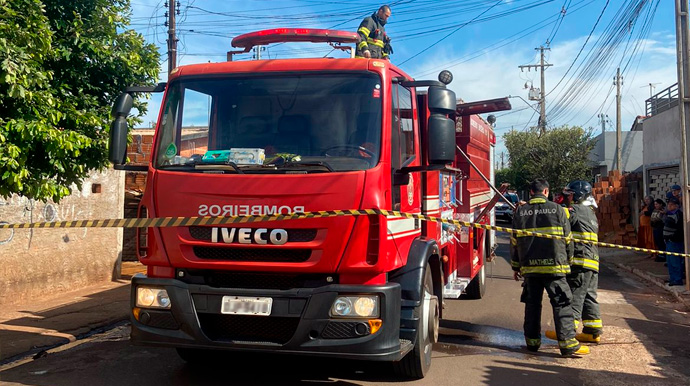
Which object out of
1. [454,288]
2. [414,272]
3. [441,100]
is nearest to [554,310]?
[454,288]

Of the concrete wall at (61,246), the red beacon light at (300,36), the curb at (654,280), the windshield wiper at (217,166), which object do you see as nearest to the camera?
the windshield wiper at (217,166)

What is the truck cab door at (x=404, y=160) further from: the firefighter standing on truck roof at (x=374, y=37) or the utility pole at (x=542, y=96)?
the utility pole at (x=542, y=96)

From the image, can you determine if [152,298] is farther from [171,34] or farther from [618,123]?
[618,123]

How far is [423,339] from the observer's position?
197 inches

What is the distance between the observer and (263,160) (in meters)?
4.57

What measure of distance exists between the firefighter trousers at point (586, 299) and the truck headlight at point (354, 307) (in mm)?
3247

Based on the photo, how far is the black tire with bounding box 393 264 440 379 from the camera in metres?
4.87

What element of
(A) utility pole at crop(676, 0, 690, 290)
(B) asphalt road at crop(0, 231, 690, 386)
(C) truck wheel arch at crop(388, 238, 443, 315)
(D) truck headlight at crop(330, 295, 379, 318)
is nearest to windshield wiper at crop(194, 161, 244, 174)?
(D) truck headlight at crop(330, 295, 379, 318)

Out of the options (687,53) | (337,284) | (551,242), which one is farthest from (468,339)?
(687,53)

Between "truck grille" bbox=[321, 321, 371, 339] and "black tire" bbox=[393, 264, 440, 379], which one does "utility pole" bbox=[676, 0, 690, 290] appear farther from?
"truck grille" bbox=[321, 321, 371, 339]

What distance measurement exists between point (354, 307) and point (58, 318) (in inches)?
206

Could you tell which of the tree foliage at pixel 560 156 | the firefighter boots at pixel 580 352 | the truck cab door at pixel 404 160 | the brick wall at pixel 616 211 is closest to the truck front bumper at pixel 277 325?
the truck cab door at pixel 404 160

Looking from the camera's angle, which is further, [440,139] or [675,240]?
[675,240]

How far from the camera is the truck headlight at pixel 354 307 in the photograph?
427cm
